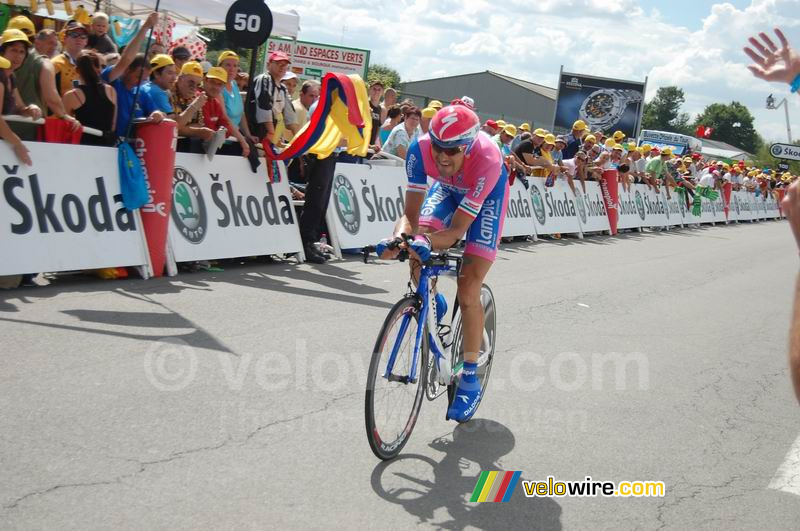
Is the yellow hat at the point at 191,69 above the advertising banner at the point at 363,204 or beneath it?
above

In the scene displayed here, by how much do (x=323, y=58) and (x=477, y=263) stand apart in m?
31.8

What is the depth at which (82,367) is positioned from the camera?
5.68m

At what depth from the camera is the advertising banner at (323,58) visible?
35531 millimetres

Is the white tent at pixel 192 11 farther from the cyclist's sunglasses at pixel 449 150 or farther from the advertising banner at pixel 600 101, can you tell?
the advertising banner at pixel 600 101

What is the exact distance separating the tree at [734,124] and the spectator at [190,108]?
174042 millimetres

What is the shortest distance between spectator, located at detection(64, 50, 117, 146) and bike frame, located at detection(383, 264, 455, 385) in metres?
5.15

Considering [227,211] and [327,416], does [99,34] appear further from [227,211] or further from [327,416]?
[327,416]

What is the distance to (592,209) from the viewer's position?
2047 cm

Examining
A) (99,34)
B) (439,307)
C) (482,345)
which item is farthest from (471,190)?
(99,34)

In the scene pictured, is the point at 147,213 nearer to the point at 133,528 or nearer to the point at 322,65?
the point at 133,528

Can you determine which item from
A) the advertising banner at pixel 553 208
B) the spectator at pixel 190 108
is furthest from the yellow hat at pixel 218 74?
the advertising banner at pixel 553 208

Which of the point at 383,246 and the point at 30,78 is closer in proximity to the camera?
the point at 383,246

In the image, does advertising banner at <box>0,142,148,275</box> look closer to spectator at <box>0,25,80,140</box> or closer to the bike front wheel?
spectator at <box>0,25,80,140</box>

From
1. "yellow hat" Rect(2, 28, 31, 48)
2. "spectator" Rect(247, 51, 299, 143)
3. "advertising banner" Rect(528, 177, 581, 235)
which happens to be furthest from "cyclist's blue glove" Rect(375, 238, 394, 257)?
"advertising banner" Rect(528, 177, 581, 235)
